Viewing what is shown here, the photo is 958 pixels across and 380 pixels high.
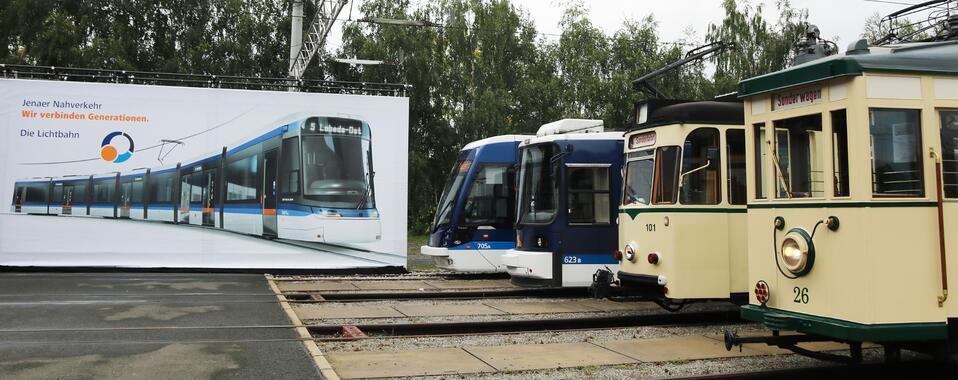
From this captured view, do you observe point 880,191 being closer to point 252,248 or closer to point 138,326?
point 138,326

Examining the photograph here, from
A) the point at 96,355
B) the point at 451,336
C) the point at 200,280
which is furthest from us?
the point at 200,280

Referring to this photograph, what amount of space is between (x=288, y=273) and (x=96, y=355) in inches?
410

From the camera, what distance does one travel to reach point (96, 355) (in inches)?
309

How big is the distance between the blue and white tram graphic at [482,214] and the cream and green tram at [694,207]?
6.71 meters

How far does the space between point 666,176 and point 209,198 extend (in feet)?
40.9

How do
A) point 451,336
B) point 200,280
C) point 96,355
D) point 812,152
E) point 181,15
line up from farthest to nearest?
1. point 181,15
2. point 200,280
3. point 451,336
4. point 96,355
5. point 812,152

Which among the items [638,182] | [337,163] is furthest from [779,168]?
[337,163]

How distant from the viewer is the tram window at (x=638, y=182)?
998 cm

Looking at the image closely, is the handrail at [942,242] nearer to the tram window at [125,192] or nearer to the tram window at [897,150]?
the tram window at [897,150]

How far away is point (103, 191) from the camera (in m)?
17.5

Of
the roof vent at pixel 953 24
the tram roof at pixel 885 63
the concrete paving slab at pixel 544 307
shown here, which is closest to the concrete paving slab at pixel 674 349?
the concrete paving slab at pixel 544 307

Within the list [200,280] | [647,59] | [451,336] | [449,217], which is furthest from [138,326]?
[647,59]

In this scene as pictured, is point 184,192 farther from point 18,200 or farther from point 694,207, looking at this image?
point 694,207

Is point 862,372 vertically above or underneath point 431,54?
underneath
